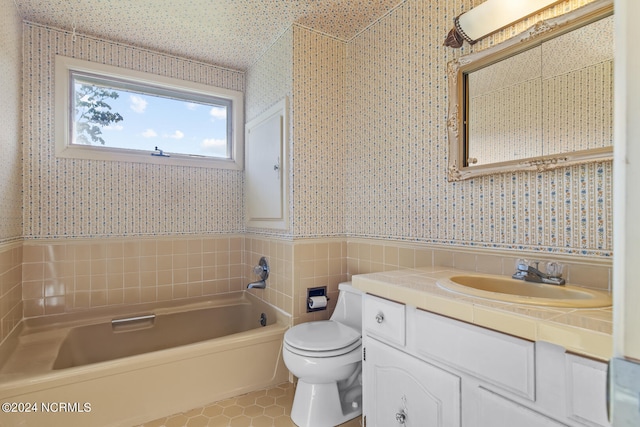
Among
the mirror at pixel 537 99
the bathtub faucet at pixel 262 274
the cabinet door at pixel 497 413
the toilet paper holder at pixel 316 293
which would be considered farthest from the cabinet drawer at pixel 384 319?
the bathtub faucet at pixel 262 274

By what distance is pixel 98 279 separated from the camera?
7.60ft

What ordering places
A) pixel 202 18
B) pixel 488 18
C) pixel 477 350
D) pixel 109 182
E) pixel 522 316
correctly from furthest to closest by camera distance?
1. pixel 109 182
2. pixel 202 18
3. pixel 488 18
4. pixel 477 350
5. pixel 522 316

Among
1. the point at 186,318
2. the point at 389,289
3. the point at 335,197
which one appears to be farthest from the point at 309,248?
the point at 186,318

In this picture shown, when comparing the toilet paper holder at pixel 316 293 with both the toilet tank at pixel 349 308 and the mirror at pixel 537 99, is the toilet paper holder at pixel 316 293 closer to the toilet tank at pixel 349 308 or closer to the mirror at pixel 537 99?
the toilet tank at pixel 349 308

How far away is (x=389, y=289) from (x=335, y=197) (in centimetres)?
119

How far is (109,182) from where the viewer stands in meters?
2.36

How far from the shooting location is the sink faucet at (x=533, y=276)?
3.81 ft

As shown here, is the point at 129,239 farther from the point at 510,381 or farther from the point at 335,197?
the point at 510,381

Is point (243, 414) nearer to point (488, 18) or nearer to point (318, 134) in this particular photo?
point (318, 134)

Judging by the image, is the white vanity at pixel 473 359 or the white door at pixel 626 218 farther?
the white vanity at pixel 473 359

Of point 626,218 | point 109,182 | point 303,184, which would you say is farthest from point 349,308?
point 109,182

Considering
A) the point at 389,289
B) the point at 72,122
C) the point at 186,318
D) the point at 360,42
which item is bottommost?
the point at 186,318

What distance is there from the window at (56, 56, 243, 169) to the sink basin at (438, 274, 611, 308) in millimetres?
2174

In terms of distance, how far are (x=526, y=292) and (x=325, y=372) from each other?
0.98 m
